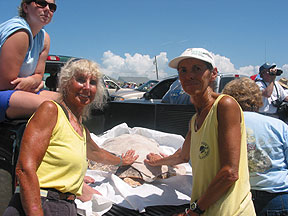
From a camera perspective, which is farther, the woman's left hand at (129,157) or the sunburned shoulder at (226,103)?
the woman's left hand at (129,157)

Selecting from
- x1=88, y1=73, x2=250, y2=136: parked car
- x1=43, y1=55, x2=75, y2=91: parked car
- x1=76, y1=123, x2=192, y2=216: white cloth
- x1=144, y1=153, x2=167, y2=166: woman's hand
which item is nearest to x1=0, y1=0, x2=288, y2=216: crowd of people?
x1=76, y1=123, x2=192, y2=216: white cloth

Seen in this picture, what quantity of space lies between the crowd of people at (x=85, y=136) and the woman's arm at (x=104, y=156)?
3 centimetres

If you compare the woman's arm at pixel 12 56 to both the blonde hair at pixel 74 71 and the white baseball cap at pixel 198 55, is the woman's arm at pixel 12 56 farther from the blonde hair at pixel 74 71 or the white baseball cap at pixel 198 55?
the white baseball cap at pixel 198 55

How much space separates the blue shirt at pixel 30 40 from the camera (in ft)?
5.68

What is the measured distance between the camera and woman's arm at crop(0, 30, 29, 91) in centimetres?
173

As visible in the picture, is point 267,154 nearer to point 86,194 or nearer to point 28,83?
point 86,194

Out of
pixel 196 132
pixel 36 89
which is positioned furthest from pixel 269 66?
pixel 36 89

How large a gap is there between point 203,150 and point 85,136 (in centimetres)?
87

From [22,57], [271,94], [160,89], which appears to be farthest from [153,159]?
[160,89]

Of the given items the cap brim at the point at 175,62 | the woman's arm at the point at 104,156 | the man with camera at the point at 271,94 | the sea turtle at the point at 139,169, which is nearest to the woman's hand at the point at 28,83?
the woman's arm at the point at 104,156

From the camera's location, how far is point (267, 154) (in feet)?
6.51

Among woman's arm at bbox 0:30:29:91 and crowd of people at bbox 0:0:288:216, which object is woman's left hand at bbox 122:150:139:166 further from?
woman's arm at bbox 0:30:29:91

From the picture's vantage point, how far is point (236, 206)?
1545 millimetres

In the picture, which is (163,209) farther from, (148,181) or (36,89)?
(36,89)
